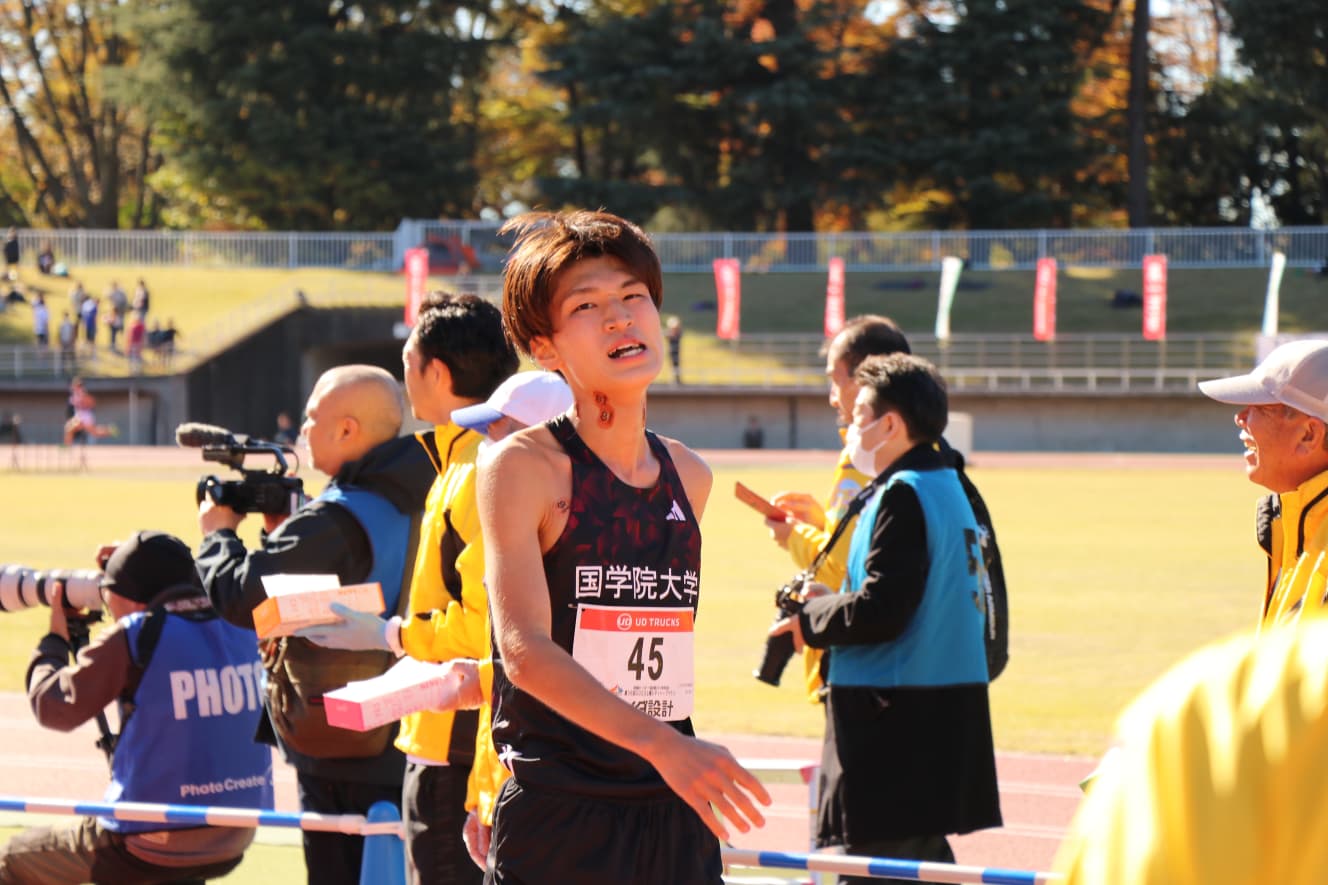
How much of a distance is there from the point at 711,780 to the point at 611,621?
Result: 1.28 feet

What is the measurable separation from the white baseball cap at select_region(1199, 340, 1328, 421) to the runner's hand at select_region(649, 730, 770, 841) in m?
1.64

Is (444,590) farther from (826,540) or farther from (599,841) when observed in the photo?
(826,540)

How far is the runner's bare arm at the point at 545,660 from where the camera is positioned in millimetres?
2514

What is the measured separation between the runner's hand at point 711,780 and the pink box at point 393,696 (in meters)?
1.00

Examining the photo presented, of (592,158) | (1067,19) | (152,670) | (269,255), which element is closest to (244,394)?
(269,255)

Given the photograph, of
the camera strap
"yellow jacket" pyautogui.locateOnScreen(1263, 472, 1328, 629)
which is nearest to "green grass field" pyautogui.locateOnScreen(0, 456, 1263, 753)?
the camera strap

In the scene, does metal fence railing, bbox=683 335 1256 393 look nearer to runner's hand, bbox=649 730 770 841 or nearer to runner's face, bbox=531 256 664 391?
runner's face, bbox=531 256 664 391

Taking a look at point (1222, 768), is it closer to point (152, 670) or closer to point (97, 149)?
point (152, 670)

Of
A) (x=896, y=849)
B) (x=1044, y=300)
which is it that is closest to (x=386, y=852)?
(x=896, y=849)

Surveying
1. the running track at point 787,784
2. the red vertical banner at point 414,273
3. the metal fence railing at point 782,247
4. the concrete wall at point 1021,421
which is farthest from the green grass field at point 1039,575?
the metal fence railing at point 782,247

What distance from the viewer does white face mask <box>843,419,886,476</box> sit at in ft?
16.5

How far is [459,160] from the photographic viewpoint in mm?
60750

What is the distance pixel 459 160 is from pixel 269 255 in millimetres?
8165

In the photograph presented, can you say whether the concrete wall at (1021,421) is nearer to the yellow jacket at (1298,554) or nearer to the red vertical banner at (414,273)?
the red vertical banner at (414,273)
